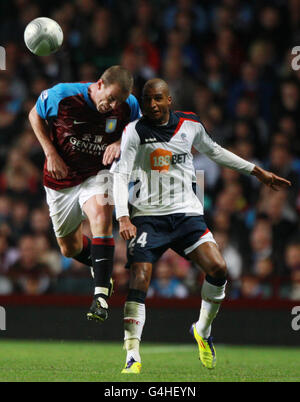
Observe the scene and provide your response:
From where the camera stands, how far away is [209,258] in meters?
6.38

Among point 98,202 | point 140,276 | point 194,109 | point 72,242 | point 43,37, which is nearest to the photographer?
point 140,276

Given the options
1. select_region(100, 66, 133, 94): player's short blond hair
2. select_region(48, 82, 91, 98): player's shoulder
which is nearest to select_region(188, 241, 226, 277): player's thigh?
select_region(100, 66, 133, 94): player's short blond hair

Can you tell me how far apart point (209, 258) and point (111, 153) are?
1.13 metres

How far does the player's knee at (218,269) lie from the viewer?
6.39 metres

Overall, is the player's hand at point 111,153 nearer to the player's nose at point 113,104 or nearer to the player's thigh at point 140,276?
the player's nose at point 113,104

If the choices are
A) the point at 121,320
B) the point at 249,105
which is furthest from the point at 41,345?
the point at 249,105

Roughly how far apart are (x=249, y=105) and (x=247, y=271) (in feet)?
8.23

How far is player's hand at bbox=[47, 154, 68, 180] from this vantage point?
21.6 feet

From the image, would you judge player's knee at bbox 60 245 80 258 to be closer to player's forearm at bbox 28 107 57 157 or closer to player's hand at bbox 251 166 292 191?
player's forearm at bbox 28 107 57 157

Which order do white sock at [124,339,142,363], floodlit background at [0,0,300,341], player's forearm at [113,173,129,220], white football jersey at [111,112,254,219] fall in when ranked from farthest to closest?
1. floodlit background at [0,0,300,341]
2. white football jersey at [111,112,254,219]
3. player's forearm at [113,173,129,220]
4. white sock at [124,339,142,363]

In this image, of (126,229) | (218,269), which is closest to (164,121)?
(126,229)

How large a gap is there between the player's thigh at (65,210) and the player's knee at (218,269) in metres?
1.36

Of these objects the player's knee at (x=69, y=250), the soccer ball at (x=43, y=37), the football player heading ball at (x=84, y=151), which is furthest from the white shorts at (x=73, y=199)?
the soccer ball at (x=43, y=37)

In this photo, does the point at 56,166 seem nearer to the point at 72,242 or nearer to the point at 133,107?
the point at 133,107
